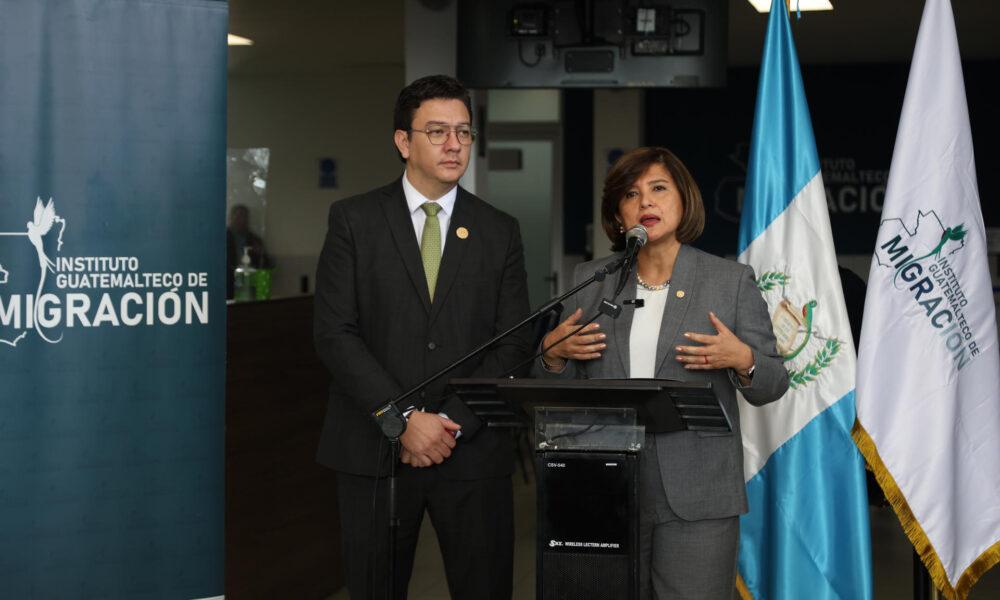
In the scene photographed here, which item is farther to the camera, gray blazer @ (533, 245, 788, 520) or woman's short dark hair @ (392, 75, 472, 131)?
woman's short dark hair @ (392, 75, 472, 131)

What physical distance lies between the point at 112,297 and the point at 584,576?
1401mm

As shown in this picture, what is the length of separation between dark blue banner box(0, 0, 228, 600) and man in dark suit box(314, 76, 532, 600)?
41 cm

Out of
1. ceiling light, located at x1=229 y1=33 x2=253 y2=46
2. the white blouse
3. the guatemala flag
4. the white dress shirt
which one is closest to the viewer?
the white blouse

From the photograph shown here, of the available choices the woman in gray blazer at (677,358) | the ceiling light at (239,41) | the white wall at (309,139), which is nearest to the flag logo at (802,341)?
the woman in gray blazer at (677,358)

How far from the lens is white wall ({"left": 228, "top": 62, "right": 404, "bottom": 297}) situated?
9258 millimetres

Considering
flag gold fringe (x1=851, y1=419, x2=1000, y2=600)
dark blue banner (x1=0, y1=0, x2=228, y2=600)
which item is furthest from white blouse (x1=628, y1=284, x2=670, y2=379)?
dark blue banner (x1=0, y1=0, x2=228, y2=600)

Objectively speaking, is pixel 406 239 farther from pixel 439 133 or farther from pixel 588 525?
pixel 588 525

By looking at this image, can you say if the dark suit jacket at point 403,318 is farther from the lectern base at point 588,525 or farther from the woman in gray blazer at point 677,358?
the lectern base at point 588,525

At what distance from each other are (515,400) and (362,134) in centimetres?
756

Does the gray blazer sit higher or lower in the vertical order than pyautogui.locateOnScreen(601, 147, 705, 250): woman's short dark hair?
lower

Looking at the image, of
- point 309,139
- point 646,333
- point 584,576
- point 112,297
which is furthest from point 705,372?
point 309,139

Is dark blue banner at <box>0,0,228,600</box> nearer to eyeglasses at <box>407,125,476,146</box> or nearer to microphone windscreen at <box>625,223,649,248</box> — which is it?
eyeglasses at <box>407,125,476,146</box>

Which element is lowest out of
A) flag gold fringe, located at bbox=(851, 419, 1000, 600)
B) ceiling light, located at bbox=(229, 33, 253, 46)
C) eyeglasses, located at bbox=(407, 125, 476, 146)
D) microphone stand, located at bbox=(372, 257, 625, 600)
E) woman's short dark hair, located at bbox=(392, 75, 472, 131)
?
flag gold fringe, located at bbox=(851, 419, 1000, 600)

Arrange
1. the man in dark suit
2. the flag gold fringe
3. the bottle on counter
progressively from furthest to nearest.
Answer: the bottle on counter → the flag gold fringe → the man in dark suit
